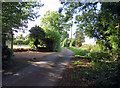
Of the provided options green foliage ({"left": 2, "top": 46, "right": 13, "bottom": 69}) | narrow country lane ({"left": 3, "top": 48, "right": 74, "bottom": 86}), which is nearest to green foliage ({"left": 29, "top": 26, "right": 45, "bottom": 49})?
green foliage ({"left": 2, "top": 46, "right": 13, "bottom": 69})

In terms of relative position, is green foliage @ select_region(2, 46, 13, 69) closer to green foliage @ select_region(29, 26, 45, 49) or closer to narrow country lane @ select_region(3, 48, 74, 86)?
narrow country lane @ select_region(3, 48, 74, 86)

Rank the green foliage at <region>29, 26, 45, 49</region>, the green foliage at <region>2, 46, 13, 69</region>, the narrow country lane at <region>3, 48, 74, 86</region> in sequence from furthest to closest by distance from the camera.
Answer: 1. the green foliage at <region>29, 26, 45, 49</region>
2. the green foliage at <region>2, 46, 13, 69</region>
3. the narrow country lane at <region>3, 48, 74, 86</region>

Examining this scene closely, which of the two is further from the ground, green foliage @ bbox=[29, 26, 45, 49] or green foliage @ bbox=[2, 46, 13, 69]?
green foliage @ bbox=[29, 26, 45, 49]

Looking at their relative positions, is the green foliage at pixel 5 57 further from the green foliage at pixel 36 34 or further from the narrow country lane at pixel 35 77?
the green foliage at pixel 36 34

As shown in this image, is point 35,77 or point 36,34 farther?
point 36,34

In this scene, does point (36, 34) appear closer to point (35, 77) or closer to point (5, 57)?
point (5, 57)

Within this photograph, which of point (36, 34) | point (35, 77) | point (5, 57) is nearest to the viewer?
point (35, 77)

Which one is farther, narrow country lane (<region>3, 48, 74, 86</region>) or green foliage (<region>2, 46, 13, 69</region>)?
green foliage (<region>2, 46, 13, 69</region>)

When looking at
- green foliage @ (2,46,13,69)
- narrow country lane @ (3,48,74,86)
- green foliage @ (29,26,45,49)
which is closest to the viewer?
narrow country lane @ (3,48,74,86)

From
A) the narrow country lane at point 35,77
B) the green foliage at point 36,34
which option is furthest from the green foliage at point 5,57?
the green foliage at point 36,34

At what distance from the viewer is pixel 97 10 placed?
5.05m

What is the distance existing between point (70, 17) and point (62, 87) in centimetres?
415

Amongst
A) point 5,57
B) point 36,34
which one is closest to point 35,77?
point 5,57

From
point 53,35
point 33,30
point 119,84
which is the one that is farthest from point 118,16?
point 33,30
